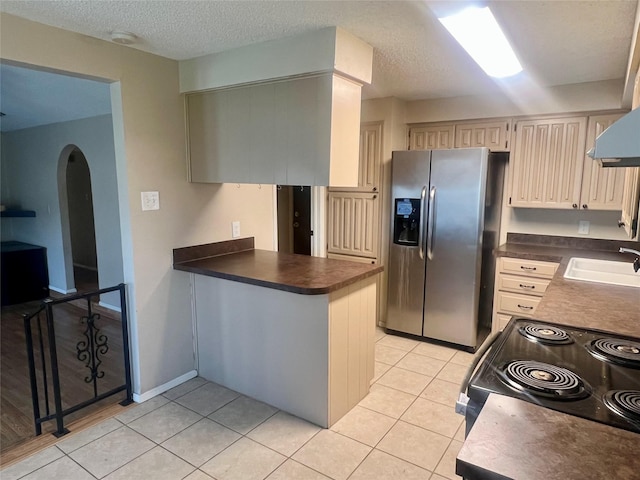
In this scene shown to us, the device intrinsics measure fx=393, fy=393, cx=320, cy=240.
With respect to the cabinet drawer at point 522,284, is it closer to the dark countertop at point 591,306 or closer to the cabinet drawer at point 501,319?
the cabinet drawer at point 501,319

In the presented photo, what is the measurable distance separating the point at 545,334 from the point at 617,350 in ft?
0.74

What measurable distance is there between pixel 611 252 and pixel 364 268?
2.24m

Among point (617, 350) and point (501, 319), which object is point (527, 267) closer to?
point (501, 319)

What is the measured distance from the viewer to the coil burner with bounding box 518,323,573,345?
4.83 feet

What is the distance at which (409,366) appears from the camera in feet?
10.6

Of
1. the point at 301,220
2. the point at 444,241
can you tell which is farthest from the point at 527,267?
the point at 301,220

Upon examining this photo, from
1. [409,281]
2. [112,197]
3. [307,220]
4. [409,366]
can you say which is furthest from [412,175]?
[112,197]

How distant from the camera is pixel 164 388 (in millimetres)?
2824

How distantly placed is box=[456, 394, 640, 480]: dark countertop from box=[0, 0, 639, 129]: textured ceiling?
5.62ft

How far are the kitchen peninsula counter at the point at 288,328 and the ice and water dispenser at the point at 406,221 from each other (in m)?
1.08

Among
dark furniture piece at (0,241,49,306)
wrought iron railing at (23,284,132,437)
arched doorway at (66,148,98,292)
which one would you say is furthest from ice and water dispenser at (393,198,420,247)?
arched doorway at (66,148,98,292)

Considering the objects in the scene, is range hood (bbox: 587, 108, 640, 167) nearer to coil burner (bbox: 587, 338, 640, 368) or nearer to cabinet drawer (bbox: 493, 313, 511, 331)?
coil burner (bbox: 587, 338, 640, 368)

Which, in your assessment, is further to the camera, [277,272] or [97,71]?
[277,272]

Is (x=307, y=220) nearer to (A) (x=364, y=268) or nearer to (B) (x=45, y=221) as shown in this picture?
(A) (x=364, y=268)
